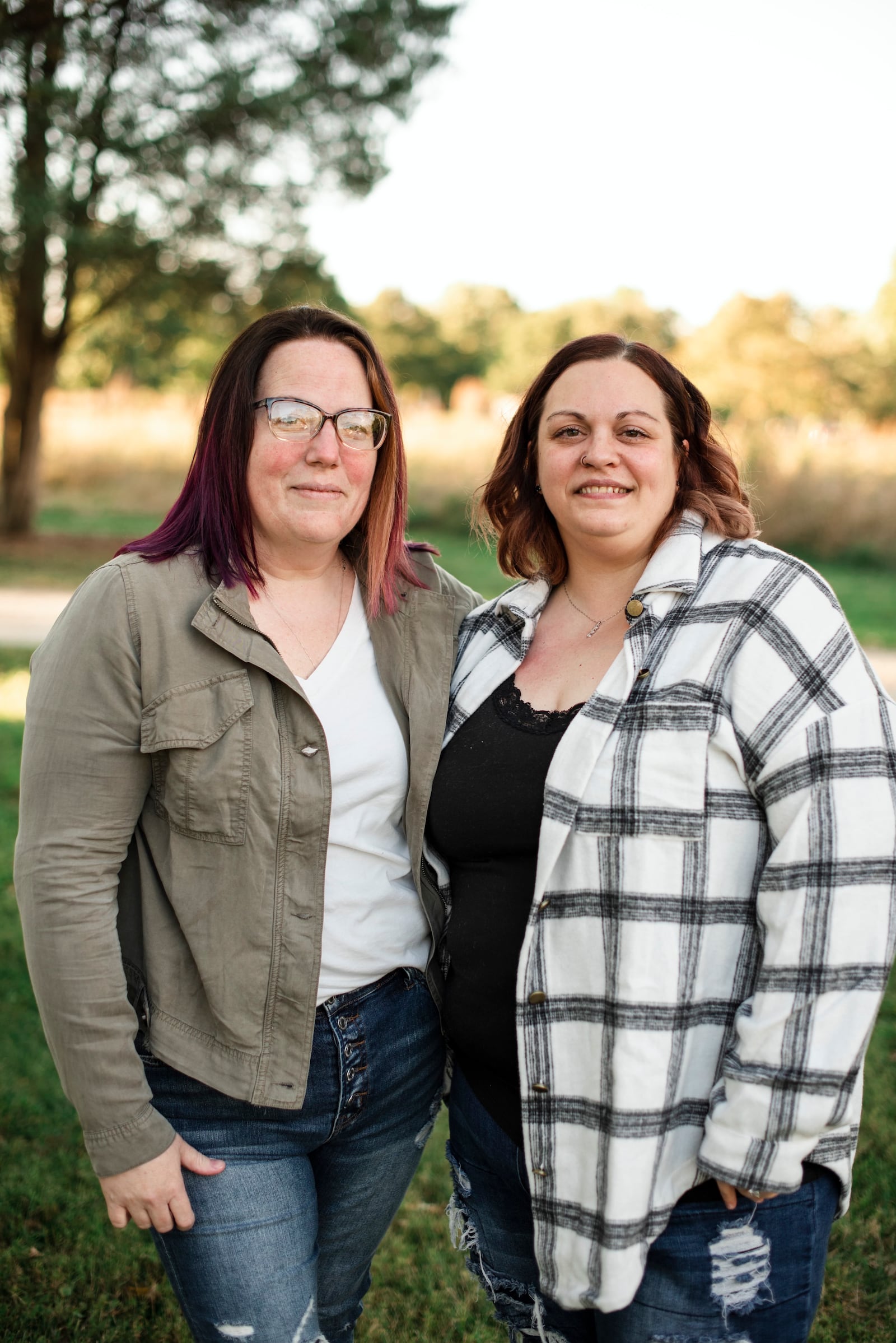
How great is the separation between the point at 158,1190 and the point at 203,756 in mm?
794

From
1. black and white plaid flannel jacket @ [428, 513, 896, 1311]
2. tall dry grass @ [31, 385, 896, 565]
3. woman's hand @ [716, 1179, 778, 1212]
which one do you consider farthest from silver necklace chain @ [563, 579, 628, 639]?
tall dry grass @ [31, 385, 896, 565]

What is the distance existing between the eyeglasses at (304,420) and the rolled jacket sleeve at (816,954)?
1.11m

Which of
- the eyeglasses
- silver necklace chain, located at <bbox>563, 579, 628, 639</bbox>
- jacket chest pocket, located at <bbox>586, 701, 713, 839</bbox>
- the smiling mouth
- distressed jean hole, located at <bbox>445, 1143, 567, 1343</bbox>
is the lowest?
distressed jean hole, located at <bbox>445, 1143, 567, 1343</bbox>

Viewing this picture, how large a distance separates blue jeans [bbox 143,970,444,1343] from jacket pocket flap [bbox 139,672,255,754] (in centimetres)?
59

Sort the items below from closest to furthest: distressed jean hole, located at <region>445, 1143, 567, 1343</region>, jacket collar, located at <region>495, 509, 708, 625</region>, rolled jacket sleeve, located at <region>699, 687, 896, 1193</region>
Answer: rolled jacket sleeve, located at <region>699, 687, 896, 1193</region> < jacket collar, located at <region>495, 509, 708, 625</region> < distressed jean hole, located at <region>445, 1143, 567, 1343</region>

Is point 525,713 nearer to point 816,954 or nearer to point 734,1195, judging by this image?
point 816,954

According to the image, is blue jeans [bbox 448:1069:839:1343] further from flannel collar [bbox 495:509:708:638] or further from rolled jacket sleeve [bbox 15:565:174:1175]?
flannel collar [bbox 495:509:708:638]

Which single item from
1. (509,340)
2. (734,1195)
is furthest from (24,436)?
(509,340)

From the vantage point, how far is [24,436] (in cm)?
1645

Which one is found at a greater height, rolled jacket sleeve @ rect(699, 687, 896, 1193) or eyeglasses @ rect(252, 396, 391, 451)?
eyeglasses @ rect(252, 396, 391, 451)

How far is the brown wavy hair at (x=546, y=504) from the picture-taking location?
7.61ft

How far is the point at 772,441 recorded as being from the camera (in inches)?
754

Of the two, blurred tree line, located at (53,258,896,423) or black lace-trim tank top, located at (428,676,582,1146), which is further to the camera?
blurred tree line, located at (53,258,896,423)

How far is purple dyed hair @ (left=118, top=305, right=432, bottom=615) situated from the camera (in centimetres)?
219
